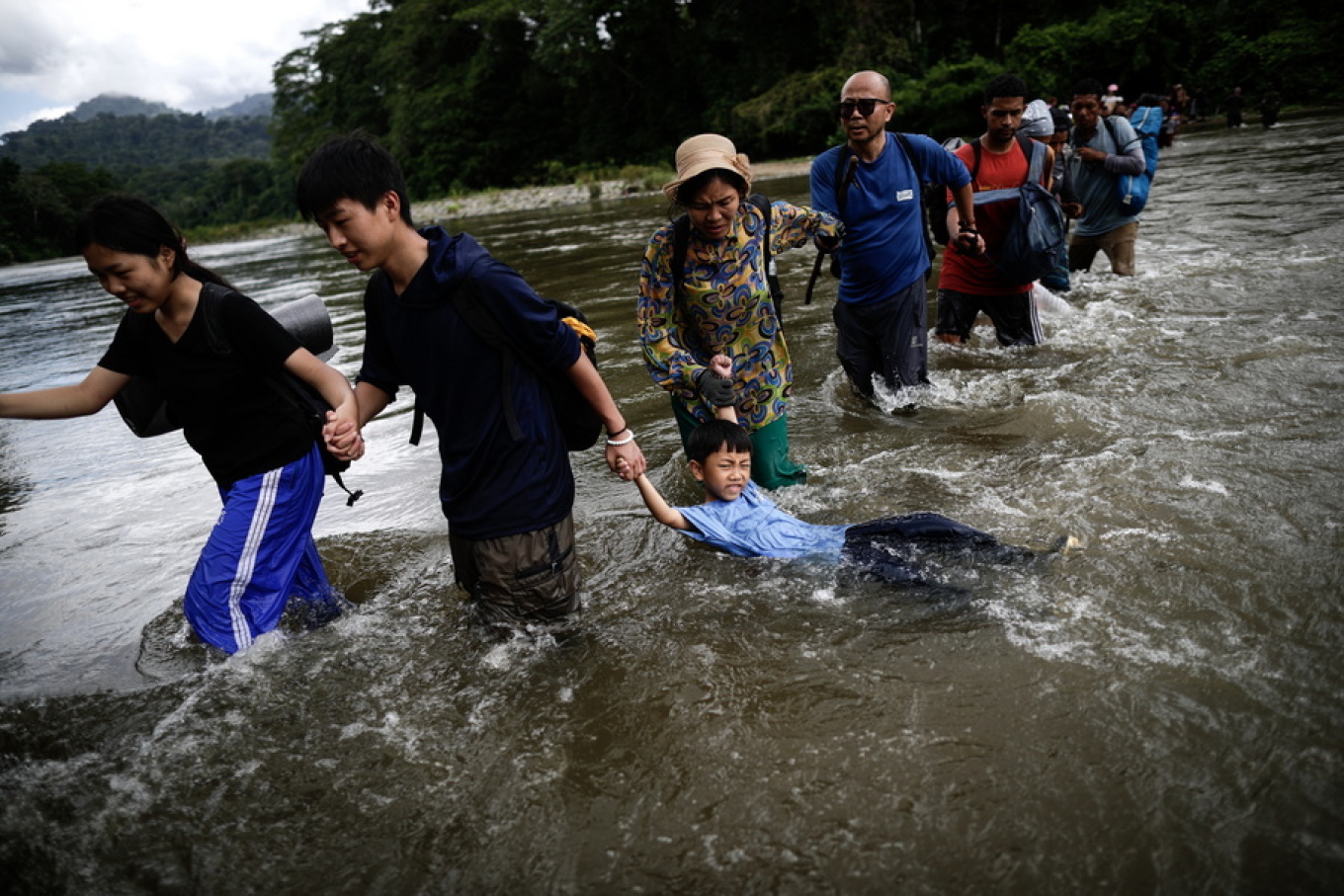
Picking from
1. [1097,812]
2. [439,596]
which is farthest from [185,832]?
[1097,812]

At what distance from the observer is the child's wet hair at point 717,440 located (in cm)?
340

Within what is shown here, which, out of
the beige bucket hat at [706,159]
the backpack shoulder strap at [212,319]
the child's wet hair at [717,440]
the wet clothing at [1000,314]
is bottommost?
the wet clothing at [1000,314]

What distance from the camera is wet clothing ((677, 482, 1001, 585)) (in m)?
3.16

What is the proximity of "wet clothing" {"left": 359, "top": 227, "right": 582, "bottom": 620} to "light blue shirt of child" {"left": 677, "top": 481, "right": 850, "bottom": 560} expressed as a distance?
0.70 metres

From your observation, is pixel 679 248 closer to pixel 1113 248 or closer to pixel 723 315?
pixel 723 315

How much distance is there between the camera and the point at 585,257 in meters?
14.6

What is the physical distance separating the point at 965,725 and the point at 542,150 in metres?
50.5

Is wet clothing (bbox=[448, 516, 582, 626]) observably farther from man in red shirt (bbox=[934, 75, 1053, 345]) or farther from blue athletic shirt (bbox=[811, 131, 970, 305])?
man in red shirt (bbox=[934, 75, 1053, 345])

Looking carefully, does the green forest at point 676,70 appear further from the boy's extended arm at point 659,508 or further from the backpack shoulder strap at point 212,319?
the boy's extended arm at point 659,508

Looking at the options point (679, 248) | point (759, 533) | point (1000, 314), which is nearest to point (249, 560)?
point (759, 533)

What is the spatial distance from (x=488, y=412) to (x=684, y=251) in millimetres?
1408

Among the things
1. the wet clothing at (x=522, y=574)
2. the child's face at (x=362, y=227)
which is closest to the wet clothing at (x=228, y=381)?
the child's face at (x=362, y=227)

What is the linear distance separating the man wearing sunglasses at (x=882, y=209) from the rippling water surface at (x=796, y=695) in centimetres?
71

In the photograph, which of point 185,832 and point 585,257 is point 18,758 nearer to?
point 185,832
